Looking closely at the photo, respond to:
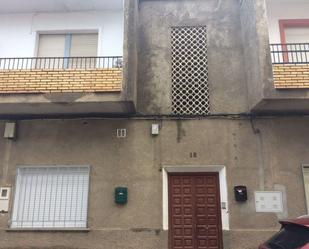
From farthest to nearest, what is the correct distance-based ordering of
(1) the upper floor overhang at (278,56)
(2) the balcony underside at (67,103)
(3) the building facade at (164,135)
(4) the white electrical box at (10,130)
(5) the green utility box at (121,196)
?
(4) the white electrical box at (10,130) → (5) the green utility box at (121,196) → (3) the building facade at (164,135) → (2) the balcony underside at (67,103) → (1) the upper floor overhang at (278,56)

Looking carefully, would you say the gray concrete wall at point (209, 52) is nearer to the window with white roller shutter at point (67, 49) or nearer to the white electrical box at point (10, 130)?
the window with white roller shutter at point (67, 49)

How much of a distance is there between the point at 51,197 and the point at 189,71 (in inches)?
182

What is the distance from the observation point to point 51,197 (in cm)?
834

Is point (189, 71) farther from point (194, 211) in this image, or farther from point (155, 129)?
point (194, 211)

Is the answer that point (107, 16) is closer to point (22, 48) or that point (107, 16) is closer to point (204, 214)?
point (22, 48)

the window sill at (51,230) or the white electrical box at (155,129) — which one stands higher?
the white electrical box at (155,129)

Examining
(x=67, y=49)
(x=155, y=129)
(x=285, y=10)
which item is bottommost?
(x=155, y=129)

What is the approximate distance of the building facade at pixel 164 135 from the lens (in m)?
7.90

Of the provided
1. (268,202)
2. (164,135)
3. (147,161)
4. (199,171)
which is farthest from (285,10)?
(147,161)

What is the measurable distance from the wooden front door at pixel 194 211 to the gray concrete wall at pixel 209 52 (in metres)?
1.72

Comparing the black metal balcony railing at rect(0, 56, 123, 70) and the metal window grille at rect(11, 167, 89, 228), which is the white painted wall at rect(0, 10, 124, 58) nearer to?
the black metal balcony railing at rect(0, 56, 123, 70)

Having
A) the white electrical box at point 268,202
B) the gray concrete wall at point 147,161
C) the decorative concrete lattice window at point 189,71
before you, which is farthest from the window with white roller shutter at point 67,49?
the white electrical box at point 268,202

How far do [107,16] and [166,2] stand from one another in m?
1.65

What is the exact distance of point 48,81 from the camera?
8.05 m
